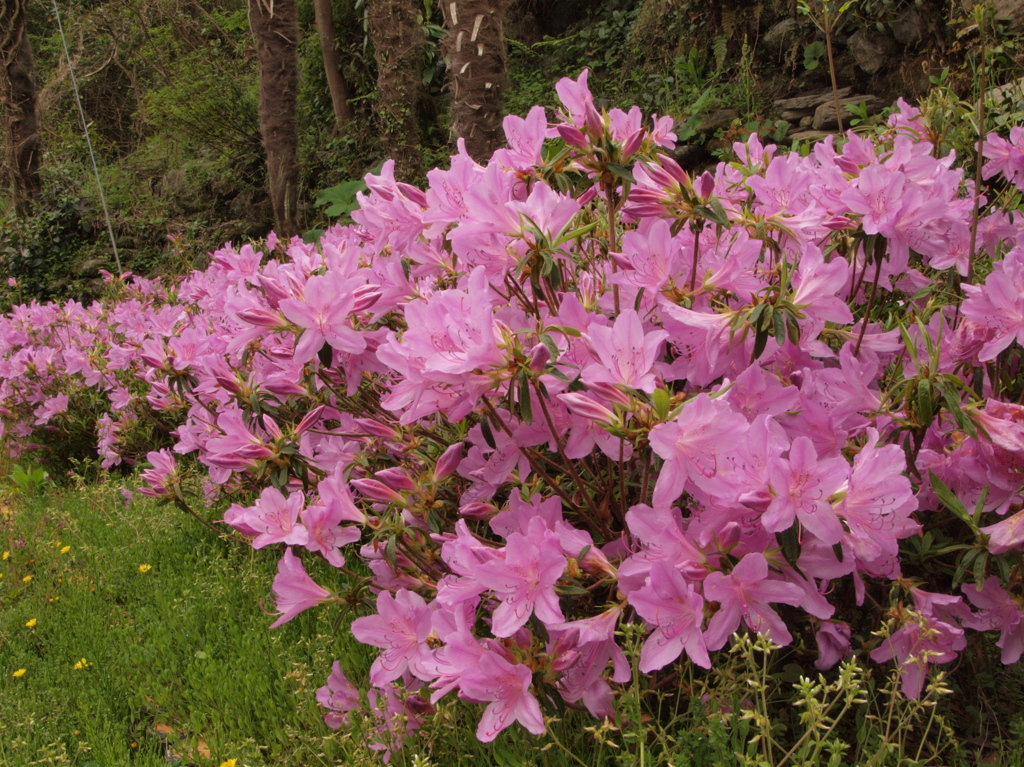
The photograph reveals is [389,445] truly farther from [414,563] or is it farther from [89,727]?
[89,727]

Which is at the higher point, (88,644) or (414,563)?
(414,563)

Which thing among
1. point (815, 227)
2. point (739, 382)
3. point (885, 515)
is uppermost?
point (815, 227)

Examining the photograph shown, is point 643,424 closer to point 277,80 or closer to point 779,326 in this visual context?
point 779,326

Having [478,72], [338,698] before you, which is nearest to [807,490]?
[338,698]

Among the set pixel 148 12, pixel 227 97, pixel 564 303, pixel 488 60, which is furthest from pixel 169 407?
pixel 148 12

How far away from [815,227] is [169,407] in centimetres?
232

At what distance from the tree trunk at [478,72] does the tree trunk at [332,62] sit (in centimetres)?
788

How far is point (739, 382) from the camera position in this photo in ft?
4.41

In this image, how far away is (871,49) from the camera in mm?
7395

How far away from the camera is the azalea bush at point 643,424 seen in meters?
1.25

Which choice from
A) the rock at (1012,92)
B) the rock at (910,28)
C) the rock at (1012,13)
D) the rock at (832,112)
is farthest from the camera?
the rock at (910,28)

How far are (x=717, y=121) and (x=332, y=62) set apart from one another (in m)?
7.24

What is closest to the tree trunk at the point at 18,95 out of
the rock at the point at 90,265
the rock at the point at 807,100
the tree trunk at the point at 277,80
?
the rock at the point at 90,265

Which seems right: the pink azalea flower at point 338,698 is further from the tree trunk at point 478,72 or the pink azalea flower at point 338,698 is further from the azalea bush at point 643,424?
the tree trunk at point 478,72
